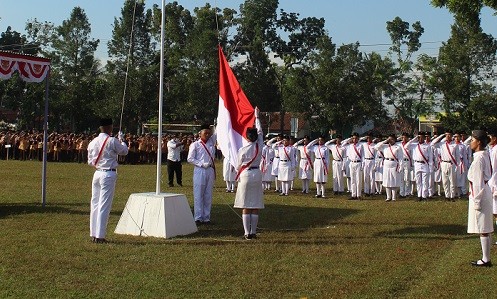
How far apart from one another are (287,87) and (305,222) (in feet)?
128

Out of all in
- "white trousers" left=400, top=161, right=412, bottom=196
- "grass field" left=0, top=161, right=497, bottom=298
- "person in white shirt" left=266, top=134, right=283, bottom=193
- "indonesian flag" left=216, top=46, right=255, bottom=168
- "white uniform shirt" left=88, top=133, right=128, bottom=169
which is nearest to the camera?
"grass field" left=0, top=161, right=497, bottom=298

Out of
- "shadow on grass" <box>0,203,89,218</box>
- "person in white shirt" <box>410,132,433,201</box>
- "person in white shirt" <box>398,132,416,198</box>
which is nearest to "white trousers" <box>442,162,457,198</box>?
"person in white shirt" <box>410,132,433,201</box>

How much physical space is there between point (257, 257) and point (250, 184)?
1963 mm

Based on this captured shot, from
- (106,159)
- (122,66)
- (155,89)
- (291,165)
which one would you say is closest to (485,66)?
(155,89)

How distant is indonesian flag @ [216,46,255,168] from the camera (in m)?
12.4

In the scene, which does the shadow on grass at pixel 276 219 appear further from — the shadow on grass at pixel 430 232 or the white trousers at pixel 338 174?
the white trousers at pixel 338 174

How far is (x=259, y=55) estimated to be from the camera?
5159cm

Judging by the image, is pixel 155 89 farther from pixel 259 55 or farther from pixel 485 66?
pixel 485 66

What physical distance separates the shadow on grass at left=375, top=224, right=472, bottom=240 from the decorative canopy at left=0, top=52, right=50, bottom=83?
8.81 metres

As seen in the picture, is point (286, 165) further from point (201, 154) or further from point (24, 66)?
point (24, 66)

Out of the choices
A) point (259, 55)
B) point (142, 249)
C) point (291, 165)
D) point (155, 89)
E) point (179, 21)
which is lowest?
point (142, 249)

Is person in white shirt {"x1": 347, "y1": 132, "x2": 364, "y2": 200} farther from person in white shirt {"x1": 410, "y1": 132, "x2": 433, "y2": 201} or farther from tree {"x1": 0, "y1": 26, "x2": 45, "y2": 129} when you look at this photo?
tree {"x1": 0, "y1": 26, "x2": 45, "y2": 129}

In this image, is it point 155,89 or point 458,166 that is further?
point 155,89

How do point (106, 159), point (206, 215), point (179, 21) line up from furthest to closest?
1. point (179, 21)
2. point (206, 215)
3. point (106, 159)
